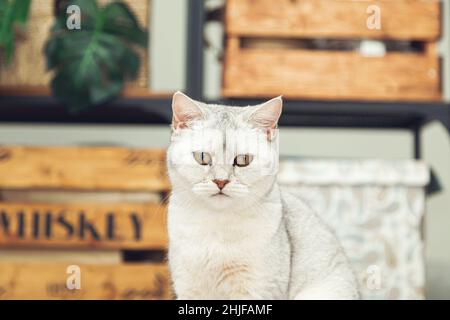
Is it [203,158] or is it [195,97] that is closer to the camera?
[203,158]

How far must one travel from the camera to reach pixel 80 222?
3.90ft

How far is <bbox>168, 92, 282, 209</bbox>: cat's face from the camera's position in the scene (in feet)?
1.94

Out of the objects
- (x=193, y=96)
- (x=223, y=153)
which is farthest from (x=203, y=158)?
(x=193, y=96)

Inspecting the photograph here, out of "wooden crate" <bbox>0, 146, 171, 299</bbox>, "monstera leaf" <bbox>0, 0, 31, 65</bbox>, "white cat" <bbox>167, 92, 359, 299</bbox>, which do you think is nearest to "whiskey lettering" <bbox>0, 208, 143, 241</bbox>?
"wooden crate" <bbox>0, 146, 171, 299</bbox>

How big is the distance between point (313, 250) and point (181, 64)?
93 centimetres

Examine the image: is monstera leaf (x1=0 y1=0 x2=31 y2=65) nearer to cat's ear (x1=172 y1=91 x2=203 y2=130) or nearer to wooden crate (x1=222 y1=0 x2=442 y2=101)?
wooden crate (x1=222 y1=0 x2=442 y2=101)

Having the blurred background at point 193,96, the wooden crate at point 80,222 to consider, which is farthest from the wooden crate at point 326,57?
the wooden crate at point 80,222

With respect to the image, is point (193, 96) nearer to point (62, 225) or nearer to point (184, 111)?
point (62, 225)

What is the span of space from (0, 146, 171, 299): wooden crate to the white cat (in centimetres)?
54

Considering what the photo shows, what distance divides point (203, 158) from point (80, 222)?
66 cm

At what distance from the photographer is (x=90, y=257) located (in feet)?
3.96

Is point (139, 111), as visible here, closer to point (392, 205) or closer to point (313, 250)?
point (392, 205)
